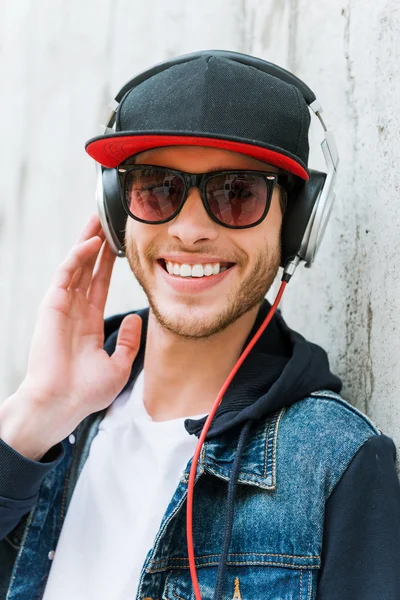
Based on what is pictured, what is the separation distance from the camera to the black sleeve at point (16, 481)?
1501 mm

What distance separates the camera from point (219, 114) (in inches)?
57.3

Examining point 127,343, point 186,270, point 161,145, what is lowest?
point 127,343

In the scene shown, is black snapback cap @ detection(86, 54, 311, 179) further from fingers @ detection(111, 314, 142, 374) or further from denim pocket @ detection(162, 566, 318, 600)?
denim pocket @ detection(162, 566, 318, 600)

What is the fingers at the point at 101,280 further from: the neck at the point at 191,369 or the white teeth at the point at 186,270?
the white teeth at the point at 186,270

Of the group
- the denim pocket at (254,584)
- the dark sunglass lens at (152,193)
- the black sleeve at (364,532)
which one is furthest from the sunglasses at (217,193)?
the denim pocket at (254,584)

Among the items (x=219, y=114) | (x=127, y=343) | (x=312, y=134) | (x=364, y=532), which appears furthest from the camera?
(x=312, y=134)

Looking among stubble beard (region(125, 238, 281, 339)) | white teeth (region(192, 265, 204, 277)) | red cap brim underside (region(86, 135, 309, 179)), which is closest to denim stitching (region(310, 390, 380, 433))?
stubble beard (region(125, 238, 281, 339))

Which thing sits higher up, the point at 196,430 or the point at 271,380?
the point at 271,380

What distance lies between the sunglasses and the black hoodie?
1.07 feet

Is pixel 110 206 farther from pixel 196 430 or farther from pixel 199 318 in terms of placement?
pixel 196 430

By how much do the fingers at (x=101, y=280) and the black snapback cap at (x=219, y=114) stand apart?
0.38 meters

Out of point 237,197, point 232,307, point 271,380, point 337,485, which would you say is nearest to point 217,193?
point 237,197

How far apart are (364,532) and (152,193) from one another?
2.66 ft

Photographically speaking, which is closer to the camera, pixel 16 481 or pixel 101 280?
pixel 16 481
